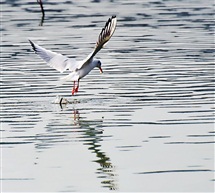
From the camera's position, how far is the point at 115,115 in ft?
50.4

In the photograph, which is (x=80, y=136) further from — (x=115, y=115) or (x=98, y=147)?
(x=115, y=115)

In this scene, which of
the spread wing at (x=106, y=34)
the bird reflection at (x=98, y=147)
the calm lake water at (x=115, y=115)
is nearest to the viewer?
the bird reflection at (x=98, y=147)

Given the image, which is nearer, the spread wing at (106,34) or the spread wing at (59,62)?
the spread wing at (106,34)

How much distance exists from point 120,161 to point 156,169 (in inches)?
23.6

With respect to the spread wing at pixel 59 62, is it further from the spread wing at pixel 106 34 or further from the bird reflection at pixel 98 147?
the bird reflection at pixel 98 147

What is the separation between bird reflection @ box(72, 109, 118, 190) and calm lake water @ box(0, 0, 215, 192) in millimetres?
13

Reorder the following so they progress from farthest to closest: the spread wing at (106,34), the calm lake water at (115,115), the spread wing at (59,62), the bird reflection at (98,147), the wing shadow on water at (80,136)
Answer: the spread wing at (59,62), the spread wing at (106,34), the wing shadow on water at (80,136), the calm lake water at (115,115), the bird reflection at (98,147)

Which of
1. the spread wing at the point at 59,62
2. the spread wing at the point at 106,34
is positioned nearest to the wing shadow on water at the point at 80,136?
the spread wing at the point at 106,34

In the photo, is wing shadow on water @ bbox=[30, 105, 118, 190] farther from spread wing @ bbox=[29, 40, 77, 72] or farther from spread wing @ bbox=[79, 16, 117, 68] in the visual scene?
spread wing @ bbox=[29, 40, 77, 72]

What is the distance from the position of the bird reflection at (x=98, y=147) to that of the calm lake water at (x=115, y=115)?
0.01m

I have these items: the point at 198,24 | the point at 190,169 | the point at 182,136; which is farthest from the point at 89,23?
the point at 190,169

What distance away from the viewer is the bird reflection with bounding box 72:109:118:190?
37.0 ft

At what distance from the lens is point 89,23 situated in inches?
1217

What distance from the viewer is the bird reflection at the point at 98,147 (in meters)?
11.3
